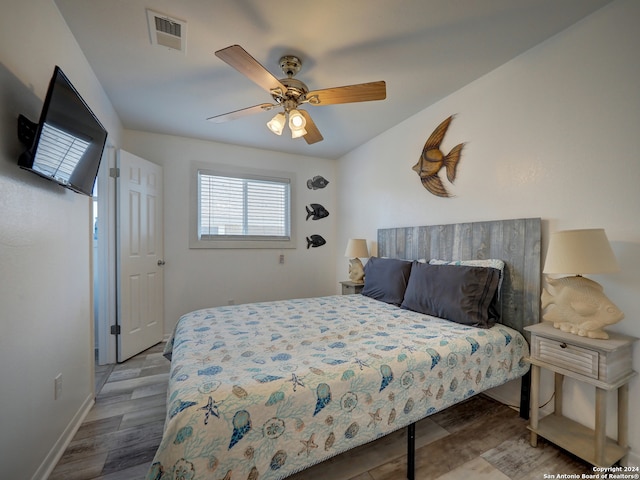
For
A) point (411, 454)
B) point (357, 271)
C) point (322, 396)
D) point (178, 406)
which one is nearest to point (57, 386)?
point (178, 406)

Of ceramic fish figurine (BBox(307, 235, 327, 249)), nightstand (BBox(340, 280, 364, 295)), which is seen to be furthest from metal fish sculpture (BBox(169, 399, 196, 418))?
ceramic fish figurine (BBox(307, 235, 327, 249))

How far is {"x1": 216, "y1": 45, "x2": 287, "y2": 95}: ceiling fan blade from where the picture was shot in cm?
144

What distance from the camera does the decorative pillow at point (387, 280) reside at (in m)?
2.52

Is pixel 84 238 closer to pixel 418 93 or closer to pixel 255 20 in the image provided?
pixel 255 20

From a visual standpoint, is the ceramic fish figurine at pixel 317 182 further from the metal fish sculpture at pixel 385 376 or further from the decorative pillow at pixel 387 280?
the metal fish sculpture at pixel 385 376

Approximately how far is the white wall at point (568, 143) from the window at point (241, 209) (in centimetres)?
214

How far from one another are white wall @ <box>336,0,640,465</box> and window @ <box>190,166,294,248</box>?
2143mm

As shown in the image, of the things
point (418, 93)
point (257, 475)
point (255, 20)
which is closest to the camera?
point (257, 475)

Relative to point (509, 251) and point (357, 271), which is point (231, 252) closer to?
point (357, 271)

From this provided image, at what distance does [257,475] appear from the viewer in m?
1.01

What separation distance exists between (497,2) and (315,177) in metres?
2.94

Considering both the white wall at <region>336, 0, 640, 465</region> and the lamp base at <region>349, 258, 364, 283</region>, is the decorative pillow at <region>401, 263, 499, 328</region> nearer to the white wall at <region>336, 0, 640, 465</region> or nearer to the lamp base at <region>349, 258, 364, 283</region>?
the white wall at <region>336, 0, 640, 465</region>

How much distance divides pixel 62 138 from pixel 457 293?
8.28 ft

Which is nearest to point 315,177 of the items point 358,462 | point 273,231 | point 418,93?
point 273,231
